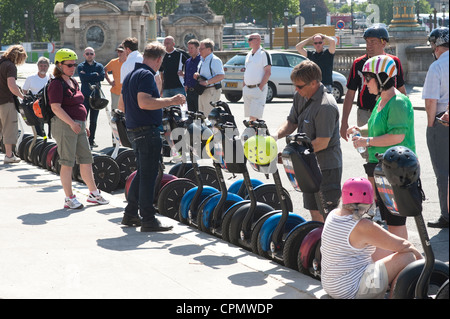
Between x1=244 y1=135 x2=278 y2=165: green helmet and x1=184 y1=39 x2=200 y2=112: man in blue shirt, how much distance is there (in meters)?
7.47

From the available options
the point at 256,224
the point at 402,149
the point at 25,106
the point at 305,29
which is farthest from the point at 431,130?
the point at 305,29

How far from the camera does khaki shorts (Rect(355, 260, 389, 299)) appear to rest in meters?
5.05

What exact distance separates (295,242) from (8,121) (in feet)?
25.7

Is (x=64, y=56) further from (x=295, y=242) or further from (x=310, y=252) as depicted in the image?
(x=310, y=252)

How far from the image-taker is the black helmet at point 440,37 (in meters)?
7.45

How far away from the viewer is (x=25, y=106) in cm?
1248

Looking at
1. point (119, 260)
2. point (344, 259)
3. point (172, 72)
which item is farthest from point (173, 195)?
point (172, 72)

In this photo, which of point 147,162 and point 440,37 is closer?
point 440,37

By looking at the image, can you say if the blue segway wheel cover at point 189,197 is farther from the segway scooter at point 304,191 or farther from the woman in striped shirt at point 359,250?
the woman in striped shirt at point 359,250

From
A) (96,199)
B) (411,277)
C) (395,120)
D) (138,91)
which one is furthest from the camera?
(96,199)

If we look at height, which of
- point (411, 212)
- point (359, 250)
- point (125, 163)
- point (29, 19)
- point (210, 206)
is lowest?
point (125, 163)

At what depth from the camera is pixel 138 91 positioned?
300 inches

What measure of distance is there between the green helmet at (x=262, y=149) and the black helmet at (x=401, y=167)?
1.48 m
